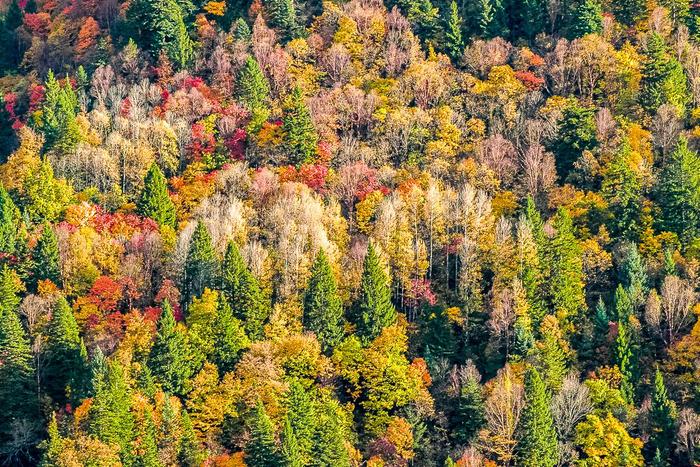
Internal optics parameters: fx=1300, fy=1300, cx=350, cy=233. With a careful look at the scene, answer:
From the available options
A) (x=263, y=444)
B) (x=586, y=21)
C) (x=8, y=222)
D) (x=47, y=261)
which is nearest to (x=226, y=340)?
(x=263, y=444)

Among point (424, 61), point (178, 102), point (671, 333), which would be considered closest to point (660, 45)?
point (424, 61)

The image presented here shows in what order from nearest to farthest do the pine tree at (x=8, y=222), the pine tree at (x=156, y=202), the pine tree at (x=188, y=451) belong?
the pine tree at (x=188, y=451)
the pine tree at (x=8, y=222)
the pine tree at (x=156, y=202)

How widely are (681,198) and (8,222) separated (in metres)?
65.4

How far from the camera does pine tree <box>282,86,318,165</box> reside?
13962cm

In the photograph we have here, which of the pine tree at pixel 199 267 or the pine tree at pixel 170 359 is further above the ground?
the pine tree at pixel 199 267

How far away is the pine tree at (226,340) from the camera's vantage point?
114 m

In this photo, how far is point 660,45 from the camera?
144 m

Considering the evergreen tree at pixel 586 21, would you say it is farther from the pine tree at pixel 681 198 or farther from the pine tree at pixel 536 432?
the pine tree at pixel 536 432

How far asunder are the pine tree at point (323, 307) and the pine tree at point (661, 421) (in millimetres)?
28394

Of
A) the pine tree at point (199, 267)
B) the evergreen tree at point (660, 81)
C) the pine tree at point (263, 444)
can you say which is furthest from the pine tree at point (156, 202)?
the evergreen tree at point (660, 81)

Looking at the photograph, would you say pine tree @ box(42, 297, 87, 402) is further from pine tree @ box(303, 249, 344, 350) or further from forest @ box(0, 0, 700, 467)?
pine tree @ box(303, 249, 344, 350)

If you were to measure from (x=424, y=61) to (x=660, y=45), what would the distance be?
27.6 metres

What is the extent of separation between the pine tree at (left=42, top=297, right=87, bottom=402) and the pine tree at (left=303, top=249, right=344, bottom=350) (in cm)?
2079

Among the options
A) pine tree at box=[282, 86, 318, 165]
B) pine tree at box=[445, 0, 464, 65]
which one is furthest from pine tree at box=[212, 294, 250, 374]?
pine tree at box=[445, 0, 464, 65]
